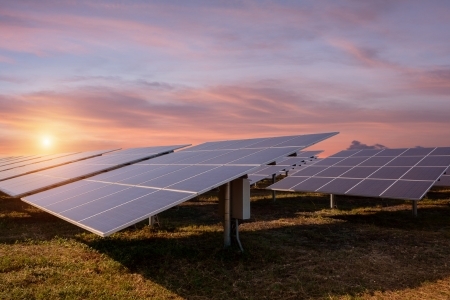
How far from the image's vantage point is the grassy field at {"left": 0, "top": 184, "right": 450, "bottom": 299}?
9.74 metres

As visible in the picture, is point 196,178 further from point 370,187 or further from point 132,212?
point 370,187

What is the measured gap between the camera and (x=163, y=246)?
13828 millimetres

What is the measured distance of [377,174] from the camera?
70.3 ft

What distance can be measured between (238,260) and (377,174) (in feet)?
40.6

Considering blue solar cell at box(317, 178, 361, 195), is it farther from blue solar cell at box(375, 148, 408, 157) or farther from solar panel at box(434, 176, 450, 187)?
solar panel at box(434, 176, 450, 187)

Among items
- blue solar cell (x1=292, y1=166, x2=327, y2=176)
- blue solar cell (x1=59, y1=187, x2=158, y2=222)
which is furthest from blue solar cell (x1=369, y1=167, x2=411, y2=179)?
blue solar cell (x1=59, y1=187, x2=158, y2=222)

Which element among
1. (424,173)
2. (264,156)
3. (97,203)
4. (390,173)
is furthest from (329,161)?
(97,203)

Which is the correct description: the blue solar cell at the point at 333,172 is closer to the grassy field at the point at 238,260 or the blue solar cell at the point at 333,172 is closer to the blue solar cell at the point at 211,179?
the grassy field at the point at 238,260

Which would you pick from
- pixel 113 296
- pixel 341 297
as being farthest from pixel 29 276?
pixel 341 297

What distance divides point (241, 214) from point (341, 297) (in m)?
4.30

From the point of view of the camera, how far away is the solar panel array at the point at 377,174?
18617mm

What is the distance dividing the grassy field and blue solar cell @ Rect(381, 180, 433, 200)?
1.43 m

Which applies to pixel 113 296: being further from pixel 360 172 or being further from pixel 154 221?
pixel 360 172

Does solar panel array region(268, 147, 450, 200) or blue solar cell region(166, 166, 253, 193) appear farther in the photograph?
solar panel array region(268, 147, 450, 200)
